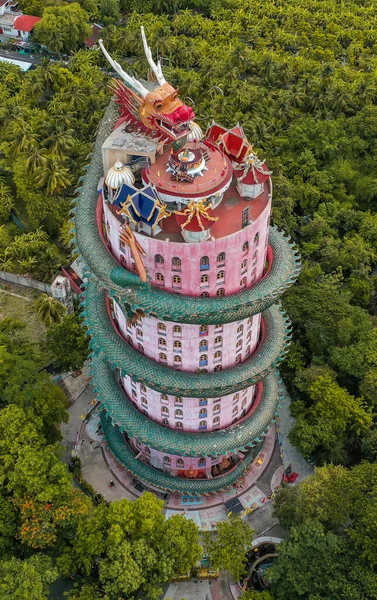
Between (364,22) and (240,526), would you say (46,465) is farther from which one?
(364,22)

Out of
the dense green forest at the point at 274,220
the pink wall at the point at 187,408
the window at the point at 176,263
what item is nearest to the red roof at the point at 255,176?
the window at the point at 176,263

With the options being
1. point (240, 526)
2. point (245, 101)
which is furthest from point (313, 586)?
point (245, 101)

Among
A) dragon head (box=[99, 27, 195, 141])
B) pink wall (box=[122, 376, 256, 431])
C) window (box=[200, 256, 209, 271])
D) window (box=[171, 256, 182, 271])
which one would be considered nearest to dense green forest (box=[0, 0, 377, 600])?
pink wall (box=[122, 376, 256, 431])

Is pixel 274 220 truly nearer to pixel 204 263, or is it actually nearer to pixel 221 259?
pixel 221 259

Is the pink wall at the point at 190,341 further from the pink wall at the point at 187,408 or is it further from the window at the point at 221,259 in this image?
the window at the point at 221,259

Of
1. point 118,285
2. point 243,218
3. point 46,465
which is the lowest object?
point 46,465

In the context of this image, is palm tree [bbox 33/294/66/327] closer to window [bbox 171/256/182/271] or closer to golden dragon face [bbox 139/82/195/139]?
golden dragon face [bbox 139/82/195/139]
